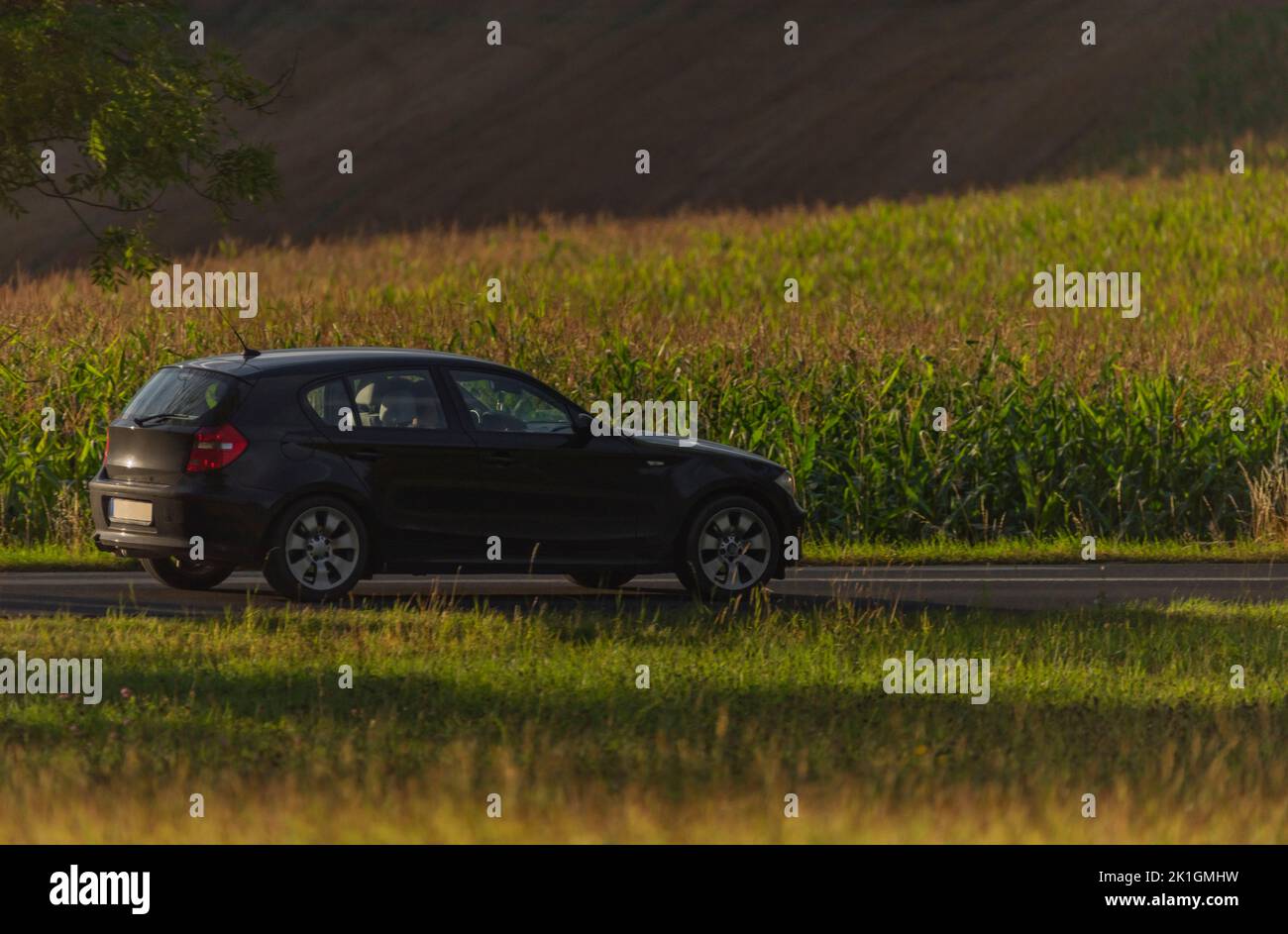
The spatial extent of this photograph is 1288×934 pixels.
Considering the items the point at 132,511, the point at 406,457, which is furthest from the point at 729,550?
the point at 132,511

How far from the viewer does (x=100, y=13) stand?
18.2 meters

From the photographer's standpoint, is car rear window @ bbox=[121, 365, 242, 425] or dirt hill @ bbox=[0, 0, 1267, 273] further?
dirt hill @ bbox=[0, 0, 1267, 273]

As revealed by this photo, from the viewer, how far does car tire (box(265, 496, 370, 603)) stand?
52.8 feet

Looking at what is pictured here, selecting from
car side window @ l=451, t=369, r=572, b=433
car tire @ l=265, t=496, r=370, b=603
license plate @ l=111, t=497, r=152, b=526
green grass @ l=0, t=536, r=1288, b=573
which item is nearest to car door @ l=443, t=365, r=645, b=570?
car side window @ l=451, t=369, r=572, b=433

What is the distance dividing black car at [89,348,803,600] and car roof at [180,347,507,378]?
0.06ft

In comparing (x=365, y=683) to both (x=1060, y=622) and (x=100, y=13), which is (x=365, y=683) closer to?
(x=1060, y=622)

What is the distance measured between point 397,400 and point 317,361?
2.04 feet

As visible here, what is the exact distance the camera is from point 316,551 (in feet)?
53.4

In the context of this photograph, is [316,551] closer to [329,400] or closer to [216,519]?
[216,519]

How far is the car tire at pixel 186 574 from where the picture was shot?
1747cm

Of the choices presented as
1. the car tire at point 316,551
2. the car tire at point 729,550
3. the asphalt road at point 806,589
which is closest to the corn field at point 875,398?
the asphalt road at point 806,589

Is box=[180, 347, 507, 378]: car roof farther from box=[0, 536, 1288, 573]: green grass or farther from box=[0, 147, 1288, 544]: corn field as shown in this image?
box=[0, 147, 1288, 544]: corn field

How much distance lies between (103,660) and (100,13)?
22.5ft
